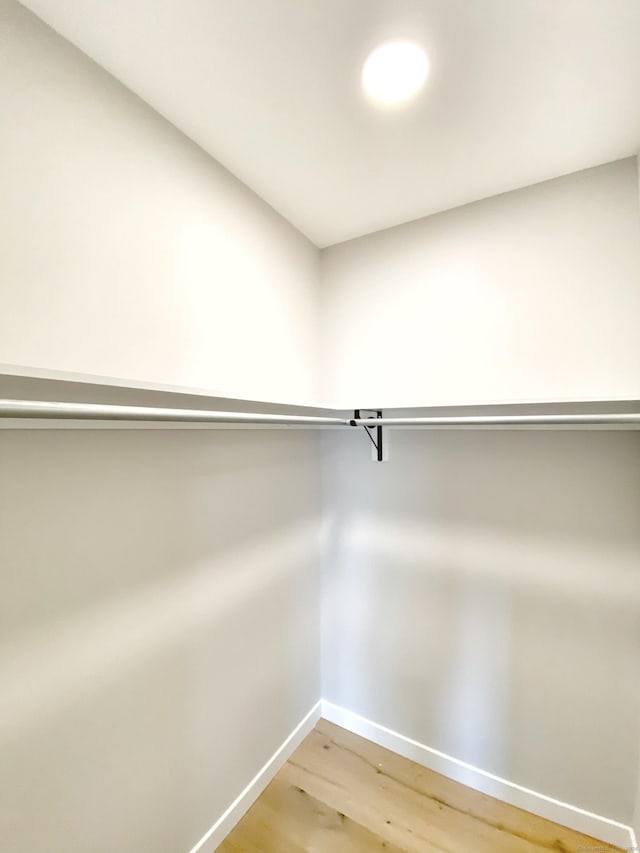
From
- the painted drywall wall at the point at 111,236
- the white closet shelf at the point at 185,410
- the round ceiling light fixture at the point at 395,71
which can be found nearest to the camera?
the white closet shelf at the point at 185,410

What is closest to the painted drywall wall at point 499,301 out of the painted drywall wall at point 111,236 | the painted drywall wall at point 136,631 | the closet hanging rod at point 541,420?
the closet hanging rod at point 541,420

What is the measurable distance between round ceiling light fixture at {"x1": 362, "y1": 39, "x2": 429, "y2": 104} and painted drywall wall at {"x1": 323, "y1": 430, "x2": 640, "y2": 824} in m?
1.17

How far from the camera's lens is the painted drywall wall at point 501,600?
49.4 inches

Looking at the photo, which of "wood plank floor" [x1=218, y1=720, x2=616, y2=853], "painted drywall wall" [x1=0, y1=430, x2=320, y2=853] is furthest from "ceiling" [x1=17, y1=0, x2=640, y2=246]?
"wood plank floor" [x1=218, y1=720, x2=616, y2=853]

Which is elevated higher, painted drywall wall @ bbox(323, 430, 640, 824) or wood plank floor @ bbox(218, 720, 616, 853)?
painted drywall wall @ bbox(323, 430, 640, 824)

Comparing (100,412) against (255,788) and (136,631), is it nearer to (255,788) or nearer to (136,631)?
(136,631)

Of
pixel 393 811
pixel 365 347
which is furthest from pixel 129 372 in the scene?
pixel 393 811

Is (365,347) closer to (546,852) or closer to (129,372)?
(129,372)

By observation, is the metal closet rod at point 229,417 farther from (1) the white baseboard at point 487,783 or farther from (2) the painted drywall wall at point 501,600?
(1) the white baseboard at point 487,783

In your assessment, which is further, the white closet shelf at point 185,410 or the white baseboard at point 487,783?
the white baseboard at point 487,783

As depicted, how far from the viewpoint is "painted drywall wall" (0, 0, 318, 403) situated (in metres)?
0.77

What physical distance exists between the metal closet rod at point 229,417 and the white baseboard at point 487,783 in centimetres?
148

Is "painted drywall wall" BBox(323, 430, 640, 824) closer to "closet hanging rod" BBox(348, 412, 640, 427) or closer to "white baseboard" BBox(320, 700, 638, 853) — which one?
"white baseboard" BBox(320, 700, 638, 853)

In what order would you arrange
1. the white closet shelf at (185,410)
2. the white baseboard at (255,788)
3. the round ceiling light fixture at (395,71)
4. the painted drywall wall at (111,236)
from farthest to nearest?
1. the white baseboard at (255,788)
2. the round ceiling light fixture at (395,71)
3. the painted drywall wall at (111,236)
4. the white closet shelf at (185,410)
